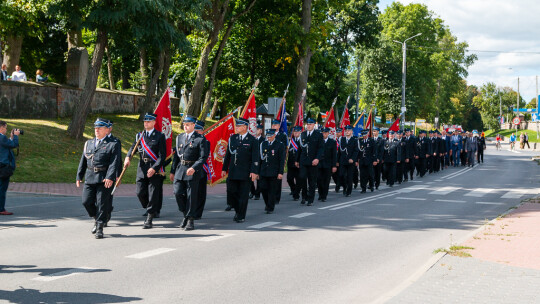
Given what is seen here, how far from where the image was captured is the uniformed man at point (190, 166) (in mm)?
9781

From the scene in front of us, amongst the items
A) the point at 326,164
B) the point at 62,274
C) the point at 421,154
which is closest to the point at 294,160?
the point at 326,164

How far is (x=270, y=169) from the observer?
40.7 feet

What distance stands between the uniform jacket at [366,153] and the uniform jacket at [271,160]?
593cm

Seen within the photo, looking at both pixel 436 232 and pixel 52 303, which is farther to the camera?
pixel 436 232

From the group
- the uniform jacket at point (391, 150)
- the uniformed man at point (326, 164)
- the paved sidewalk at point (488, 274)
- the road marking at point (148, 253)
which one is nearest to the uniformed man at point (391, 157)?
the uniform jacket at point (391, 150)

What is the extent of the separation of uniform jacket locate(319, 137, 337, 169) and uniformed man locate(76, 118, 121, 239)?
6.93m

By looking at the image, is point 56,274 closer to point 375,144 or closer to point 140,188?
point 140,188

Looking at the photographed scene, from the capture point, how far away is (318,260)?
773 centimetres

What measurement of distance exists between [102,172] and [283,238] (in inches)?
118

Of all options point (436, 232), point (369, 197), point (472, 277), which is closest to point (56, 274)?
point (472, 277)

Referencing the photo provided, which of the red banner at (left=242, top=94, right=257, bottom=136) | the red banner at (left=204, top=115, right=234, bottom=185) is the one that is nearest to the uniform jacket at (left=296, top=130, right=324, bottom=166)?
the red banner at (left=242, top=94, right=257, bottom=136)

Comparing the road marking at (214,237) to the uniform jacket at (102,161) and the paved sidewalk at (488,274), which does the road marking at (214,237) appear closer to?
the uniform jacket at (102,161)

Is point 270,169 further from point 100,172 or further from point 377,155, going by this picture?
point 377,155

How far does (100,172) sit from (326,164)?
718cm
